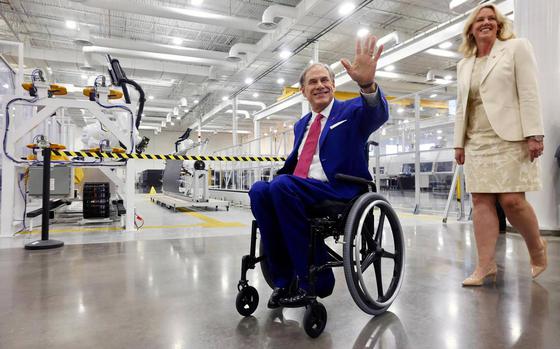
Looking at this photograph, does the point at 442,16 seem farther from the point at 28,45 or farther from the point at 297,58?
the point at 28,45

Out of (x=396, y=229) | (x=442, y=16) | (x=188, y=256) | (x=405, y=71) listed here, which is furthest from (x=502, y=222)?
(x=405, y=71)

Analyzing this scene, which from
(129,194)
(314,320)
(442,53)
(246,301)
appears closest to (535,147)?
(314,320)

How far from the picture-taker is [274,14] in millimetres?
7625

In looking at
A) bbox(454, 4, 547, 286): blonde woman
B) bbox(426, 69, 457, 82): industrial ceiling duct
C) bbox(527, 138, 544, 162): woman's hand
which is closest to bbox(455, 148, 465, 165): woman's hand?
bbox(454, 4, 547, 286): blonde woman

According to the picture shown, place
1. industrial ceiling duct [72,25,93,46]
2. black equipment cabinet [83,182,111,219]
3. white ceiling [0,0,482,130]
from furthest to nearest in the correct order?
industrial ceiling duct [72,25,93,46] → white ceiling [0,0,482,130] → black equipment cabinet [83,182,111,219]

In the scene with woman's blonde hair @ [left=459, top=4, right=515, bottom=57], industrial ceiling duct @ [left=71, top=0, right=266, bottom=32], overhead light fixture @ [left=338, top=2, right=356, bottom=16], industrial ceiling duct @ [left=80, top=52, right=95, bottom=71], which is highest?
overhead light fixture @ [left=338, top=2, right=356, bottom=16]

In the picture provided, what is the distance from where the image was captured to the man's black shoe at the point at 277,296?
1.56 meters

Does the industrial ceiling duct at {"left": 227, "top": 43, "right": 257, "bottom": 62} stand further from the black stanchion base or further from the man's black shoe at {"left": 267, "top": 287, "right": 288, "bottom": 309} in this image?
the man's black shoe at {"left": 267, "top": 287, "right": 288, "bottom": 309}

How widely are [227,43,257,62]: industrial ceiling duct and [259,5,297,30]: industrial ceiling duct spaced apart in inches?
77.5

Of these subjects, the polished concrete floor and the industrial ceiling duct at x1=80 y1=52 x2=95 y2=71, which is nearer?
the polished concrete floor

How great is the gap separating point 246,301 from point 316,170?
651mm

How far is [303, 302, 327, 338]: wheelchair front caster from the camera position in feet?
4.35

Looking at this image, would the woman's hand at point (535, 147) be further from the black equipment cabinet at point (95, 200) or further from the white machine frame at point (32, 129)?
the black equipment cabinet at point (95, 200)

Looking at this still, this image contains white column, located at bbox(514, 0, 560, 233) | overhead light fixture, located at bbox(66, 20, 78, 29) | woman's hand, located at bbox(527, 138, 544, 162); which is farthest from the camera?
overhead light fixture, located at bbox(66, 20, 78, 29)
